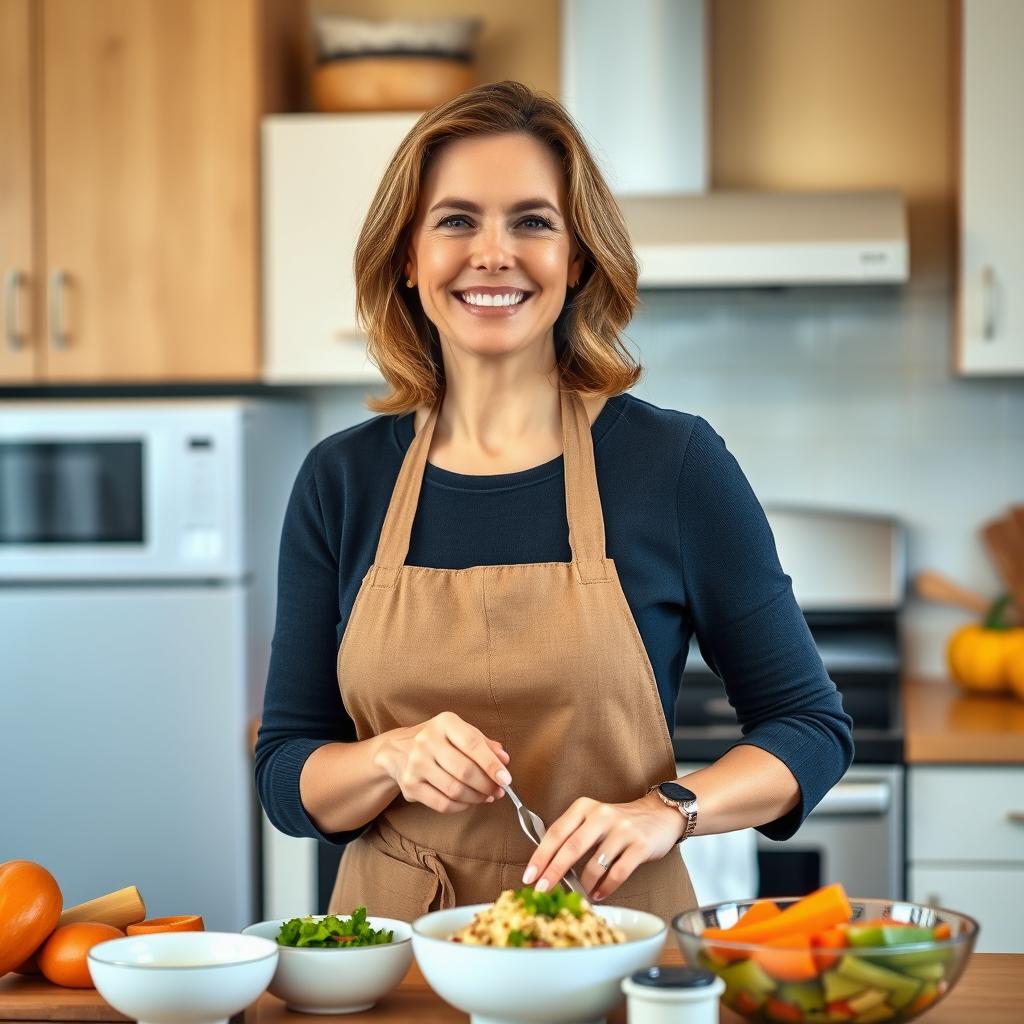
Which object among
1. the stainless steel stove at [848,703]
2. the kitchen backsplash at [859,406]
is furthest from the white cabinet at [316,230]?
the stainless steel stove at [848,703]

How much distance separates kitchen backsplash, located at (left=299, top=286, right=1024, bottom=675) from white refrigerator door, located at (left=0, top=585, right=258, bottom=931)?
1.05m

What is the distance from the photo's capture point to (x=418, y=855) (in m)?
1.38

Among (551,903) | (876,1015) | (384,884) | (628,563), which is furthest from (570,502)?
(876,1015)

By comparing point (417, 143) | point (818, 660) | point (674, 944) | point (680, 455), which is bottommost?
point (674, 944)

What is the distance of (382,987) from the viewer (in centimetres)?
103

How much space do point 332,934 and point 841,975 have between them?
376mm

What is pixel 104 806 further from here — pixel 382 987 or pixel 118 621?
pixel 382 987

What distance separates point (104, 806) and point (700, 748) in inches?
40.5

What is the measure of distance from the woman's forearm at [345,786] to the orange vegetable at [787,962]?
0.46m

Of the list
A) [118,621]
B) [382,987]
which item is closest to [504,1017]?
[382,987]

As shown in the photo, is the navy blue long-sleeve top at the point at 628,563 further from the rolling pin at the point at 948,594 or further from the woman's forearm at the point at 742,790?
the rolling pin at the point at 948,594

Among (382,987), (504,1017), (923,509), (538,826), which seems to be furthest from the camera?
(923,509)

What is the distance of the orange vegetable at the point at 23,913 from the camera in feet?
3.43

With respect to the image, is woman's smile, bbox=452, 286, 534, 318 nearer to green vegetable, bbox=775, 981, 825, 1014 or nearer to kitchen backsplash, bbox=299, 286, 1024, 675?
green vegetable, bbox=775, 981, 825, 1014
